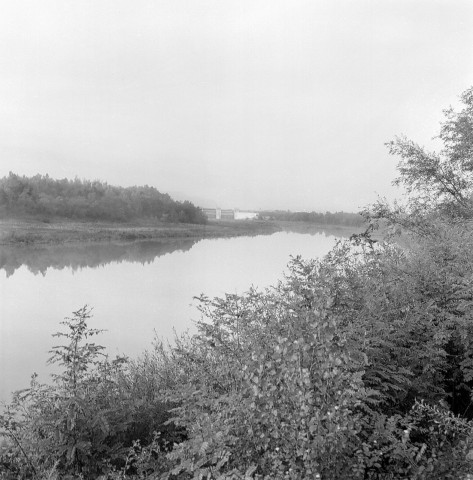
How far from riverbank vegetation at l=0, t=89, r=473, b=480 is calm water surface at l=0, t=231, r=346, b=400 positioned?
3.41ft

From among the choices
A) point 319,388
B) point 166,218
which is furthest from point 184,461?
point 166,218

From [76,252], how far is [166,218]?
38.7 meters

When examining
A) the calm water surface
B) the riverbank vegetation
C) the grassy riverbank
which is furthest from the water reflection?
the riverbank vegetation

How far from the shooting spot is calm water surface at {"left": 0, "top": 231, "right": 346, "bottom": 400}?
31.0 ft

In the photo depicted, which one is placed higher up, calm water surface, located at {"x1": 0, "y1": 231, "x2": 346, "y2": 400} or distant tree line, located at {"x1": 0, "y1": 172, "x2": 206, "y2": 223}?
distant tree line, located at {"x1": 0, "y1": 172, "x2": 206, "y2": 223}

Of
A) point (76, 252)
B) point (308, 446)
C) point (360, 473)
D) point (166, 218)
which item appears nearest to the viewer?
point (308, 446)

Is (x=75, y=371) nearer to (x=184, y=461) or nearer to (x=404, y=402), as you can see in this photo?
(x=184, y=461)

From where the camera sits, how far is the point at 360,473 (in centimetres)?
269

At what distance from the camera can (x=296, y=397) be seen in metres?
2.56

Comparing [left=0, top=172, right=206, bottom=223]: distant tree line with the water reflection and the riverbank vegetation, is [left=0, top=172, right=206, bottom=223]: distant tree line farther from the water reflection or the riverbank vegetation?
the riverbank vegetation

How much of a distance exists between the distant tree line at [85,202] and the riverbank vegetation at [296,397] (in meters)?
43.5

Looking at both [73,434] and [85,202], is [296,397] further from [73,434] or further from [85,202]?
[85,202]

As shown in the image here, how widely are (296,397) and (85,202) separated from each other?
5633 cm

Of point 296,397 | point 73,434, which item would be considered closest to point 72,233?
point 73,434
